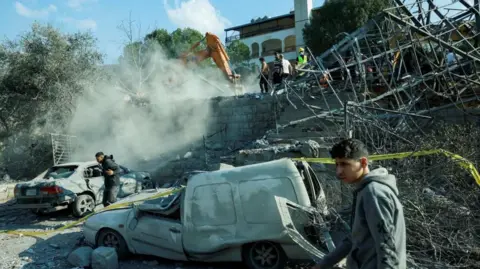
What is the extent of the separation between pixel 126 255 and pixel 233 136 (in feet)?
27.8

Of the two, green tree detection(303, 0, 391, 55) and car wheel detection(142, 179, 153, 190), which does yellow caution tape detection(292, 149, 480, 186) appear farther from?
green tree detection(303, 0, 391, 55)

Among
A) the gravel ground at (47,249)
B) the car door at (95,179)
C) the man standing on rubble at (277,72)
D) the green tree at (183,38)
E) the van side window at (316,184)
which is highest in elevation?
the green tree at (183,38)

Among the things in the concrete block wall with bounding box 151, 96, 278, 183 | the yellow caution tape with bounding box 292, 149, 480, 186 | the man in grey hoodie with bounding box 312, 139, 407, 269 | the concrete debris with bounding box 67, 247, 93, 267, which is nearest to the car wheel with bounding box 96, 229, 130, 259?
the concrete debris with bounding box 67, 247, 93, 267

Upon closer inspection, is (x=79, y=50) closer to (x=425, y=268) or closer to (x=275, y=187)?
(x=275, y=187)

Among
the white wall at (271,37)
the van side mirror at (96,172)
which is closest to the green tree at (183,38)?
the white wall at (271,37)

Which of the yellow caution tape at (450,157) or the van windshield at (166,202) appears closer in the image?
the yellow caution tape at (450,157)

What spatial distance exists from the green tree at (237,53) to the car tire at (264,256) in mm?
36310

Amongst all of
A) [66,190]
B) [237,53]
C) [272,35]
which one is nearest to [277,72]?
[66,190]

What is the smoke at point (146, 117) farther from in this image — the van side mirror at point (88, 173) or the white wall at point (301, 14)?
the white wall at point (301, 14)

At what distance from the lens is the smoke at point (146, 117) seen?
50.8 ft

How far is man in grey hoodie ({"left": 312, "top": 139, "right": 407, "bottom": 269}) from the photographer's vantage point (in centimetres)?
204

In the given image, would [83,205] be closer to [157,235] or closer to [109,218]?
[109,218]

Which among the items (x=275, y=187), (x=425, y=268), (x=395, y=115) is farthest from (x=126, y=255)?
(x=395, y=115)

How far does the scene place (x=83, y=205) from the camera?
996 cm
